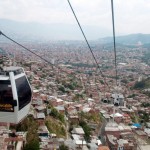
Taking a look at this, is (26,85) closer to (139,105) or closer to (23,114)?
(23,114)

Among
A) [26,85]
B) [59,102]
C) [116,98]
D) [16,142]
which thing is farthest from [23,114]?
[116,98]

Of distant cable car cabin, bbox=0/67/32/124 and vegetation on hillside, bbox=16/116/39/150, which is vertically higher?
distant cable car cabin, bbox=0/67/32/124

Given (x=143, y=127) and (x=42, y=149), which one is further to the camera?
(x=143, y=127)

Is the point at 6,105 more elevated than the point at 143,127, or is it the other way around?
the point at 6,105

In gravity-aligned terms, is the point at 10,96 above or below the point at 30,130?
above

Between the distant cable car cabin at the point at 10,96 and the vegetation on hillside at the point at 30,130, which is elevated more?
the distant cable car cabin at the point at 10,96

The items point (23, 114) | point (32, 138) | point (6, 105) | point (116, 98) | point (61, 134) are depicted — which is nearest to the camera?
point (6, 105)

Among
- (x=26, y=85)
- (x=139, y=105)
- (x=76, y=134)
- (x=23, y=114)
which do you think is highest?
(x=26, y=85)

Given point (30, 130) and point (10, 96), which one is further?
point (30, 130)

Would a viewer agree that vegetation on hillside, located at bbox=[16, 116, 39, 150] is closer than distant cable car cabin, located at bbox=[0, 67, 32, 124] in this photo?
No

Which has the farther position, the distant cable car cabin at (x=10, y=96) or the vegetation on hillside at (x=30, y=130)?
the vegetation on hillside at (x=30, y=130)

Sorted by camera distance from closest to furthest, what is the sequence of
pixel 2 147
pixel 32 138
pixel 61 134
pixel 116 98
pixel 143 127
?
pixel 2 147, pixel 32 138, pixel 61 134, pixel 143 127, pixel 116 98
